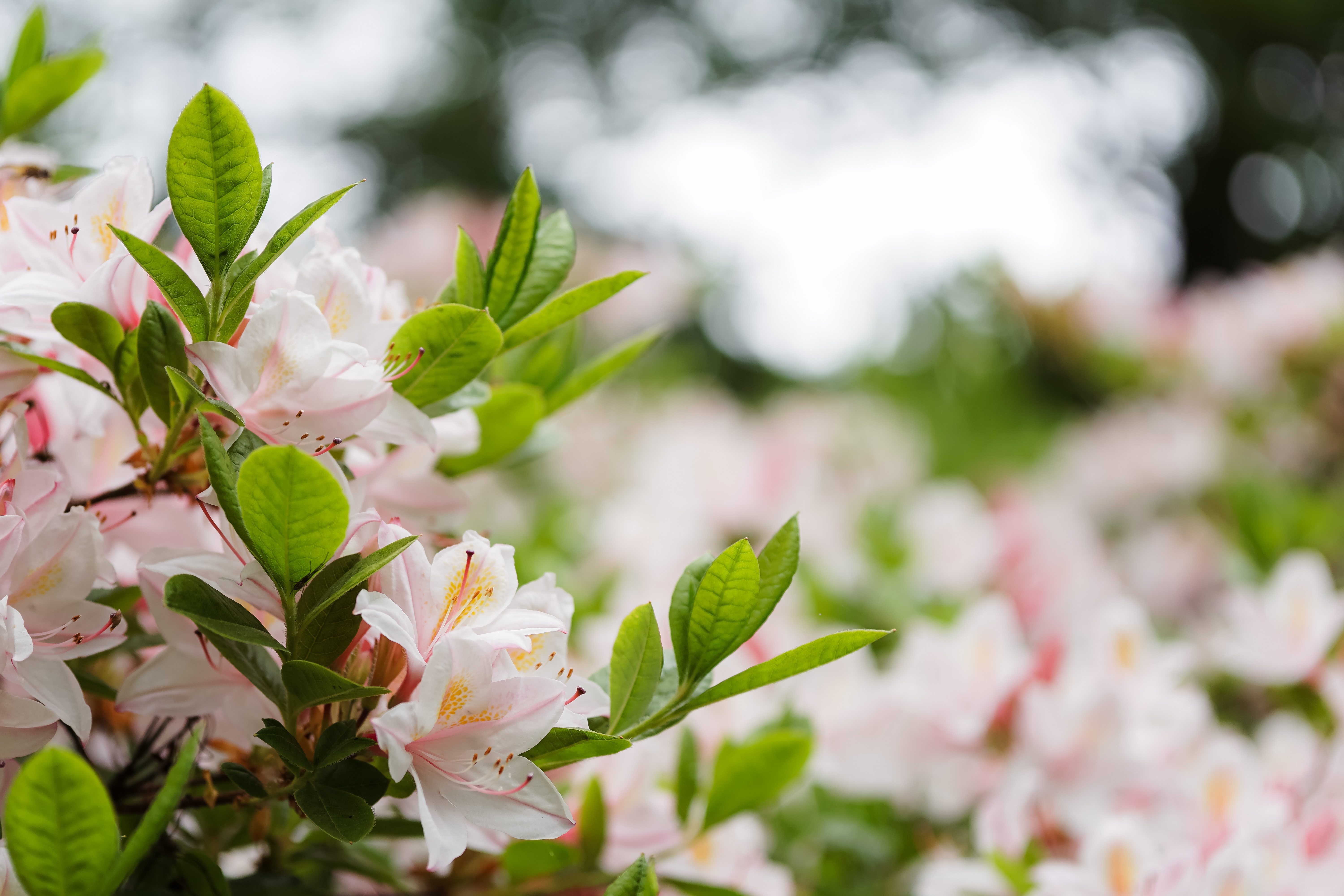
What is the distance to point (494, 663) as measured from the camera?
0.42 metres

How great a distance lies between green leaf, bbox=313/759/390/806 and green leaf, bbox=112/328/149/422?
7.0 inches

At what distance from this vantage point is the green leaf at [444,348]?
469 millimetres

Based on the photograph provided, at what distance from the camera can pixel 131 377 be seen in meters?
0.47

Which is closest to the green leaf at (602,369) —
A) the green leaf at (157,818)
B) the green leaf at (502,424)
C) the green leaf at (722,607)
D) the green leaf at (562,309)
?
the green leaf at (502,424)

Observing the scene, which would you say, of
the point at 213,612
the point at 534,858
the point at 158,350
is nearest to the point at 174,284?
the point at 158,350

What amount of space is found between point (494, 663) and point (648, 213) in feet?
12.2

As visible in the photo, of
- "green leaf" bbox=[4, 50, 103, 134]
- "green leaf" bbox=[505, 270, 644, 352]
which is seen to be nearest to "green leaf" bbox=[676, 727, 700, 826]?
"green leaf" bbox=[505, 270, 644, 352]

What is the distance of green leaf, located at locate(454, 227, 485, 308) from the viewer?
1.78 ft

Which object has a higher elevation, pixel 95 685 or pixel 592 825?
pixel 95 685

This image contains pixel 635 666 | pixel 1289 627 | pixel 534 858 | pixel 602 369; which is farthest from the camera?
pixel 1289 627

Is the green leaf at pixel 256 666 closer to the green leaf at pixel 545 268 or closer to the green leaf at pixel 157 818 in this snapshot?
the green leaf at pixel 157 818

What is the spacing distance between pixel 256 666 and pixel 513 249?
0.24 m

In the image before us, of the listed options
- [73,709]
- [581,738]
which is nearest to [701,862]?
[581,738]

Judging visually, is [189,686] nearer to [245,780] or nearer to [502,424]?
[245,780]
